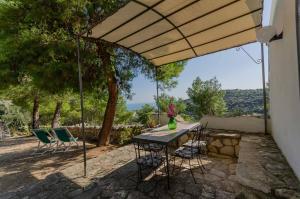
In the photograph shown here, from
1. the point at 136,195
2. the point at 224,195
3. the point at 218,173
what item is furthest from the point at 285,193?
the point at 136,195

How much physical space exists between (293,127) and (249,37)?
9.17 ft

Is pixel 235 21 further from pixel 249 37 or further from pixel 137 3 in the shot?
pixel 137 3

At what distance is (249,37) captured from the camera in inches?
186

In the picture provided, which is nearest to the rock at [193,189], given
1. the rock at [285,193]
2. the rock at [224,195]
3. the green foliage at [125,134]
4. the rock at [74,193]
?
the rock at [224,195]

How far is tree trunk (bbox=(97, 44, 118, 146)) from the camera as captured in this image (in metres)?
6.73

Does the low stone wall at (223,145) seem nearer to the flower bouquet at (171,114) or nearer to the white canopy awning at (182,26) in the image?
the flower bouquet at (171,114)

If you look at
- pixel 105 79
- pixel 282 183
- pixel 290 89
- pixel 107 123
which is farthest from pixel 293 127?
pixel 107 123

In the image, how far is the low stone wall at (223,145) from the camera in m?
4.90

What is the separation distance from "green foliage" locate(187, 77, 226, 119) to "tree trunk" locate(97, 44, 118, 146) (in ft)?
28.3

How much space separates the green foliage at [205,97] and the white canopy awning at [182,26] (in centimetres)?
953

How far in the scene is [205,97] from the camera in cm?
1500

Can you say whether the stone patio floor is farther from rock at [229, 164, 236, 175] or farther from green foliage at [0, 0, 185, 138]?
green foliage at [0, 0, 185, 138]

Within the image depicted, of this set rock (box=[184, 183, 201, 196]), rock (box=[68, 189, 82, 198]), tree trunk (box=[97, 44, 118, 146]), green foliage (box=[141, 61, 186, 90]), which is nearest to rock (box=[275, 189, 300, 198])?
rock (box=[184, 183, 201, 196])

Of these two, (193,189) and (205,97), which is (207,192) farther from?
(205,97)
